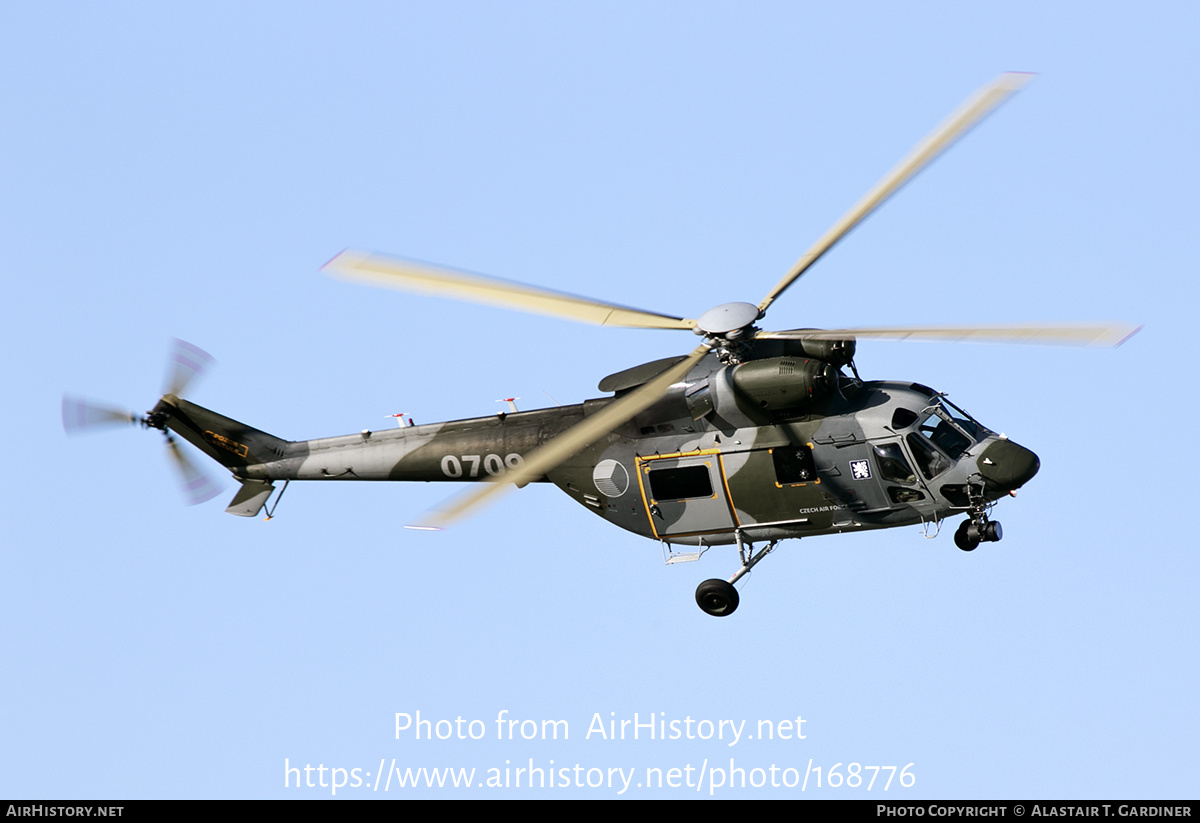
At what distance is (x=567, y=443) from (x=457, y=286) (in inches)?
129

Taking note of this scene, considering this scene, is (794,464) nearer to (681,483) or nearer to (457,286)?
(681,483)

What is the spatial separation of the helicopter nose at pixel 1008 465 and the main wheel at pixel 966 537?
2.78 ft

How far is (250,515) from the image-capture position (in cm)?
2728

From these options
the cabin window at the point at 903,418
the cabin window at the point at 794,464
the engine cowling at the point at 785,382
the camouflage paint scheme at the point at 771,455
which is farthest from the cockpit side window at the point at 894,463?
the engine cowling at the point at 785,382

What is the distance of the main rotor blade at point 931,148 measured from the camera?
19.9 m

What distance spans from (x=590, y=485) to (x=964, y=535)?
6485 mm

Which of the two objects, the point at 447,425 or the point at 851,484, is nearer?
the point at 851,484

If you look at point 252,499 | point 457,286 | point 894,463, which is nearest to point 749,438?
point 894,463

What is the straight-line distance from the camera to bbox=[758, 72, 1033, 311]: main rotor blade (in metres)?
19.9

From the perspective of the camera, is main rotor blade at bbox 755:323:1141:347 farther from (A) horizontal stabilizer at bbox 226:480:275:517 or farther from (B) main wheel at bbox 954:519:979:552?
(A) horizontal stabilizer at bbox 226:480:275:517

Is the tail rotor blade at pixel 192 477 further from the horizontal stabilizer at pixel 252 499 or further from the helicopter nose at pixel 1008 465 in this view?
the helicopter nose at pixel 1008 465

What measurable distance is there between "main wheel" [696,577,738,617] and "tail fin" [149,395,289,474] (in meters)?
9.34

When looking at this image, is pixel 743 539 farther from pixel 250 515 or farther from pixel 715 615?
pixel 250 515
